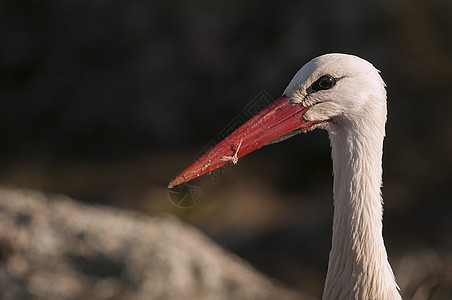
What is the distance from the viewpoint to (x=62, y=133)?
29.7 feet

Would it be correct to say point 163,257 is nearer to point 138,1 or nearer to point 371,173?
point 371,173

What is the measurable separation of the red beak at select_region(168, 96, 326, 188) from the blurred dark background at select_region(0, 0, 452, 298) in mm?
3739

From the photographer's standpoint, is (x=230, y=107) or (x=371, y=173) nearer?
(x=371, y=173)

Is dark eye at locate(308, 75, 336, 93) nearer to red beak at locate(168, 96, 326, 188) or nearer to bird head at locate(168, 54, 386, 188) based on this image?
bird head at locate(168, 54, 386, 188)

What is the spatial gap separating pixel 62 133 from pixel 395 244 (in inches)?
202

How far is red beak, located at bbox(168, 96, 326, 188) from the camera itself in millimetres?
2799

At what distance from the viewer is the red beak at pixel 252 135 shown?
110 inches

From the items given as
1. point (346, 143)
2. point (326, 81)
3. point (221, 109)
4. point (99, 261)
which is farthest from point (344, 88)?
point (221, 109)

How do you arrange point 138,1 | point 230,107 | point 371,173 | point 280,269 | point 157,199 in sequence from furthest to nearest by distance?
point 138,1, point 230,107, point 157,199, point 280,269, point 371,173

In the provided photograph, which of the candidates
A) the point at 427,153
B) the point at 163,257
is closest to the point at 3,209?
the point at 163,257

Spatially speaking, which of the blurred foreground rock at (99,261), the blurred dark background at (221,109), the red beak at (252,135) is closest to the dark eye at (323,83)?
the red beak at (252,135)

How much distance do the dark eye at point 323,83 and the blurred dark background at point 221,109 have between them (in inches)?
151

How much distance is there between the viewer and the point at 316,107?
9.00 feet

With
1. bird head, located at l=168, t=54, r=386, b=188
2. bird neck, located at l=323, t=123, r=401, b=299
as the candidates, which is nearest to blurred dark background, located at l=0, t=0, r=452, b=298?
bird neck, located at l=323, t=123, r=401, b=299
